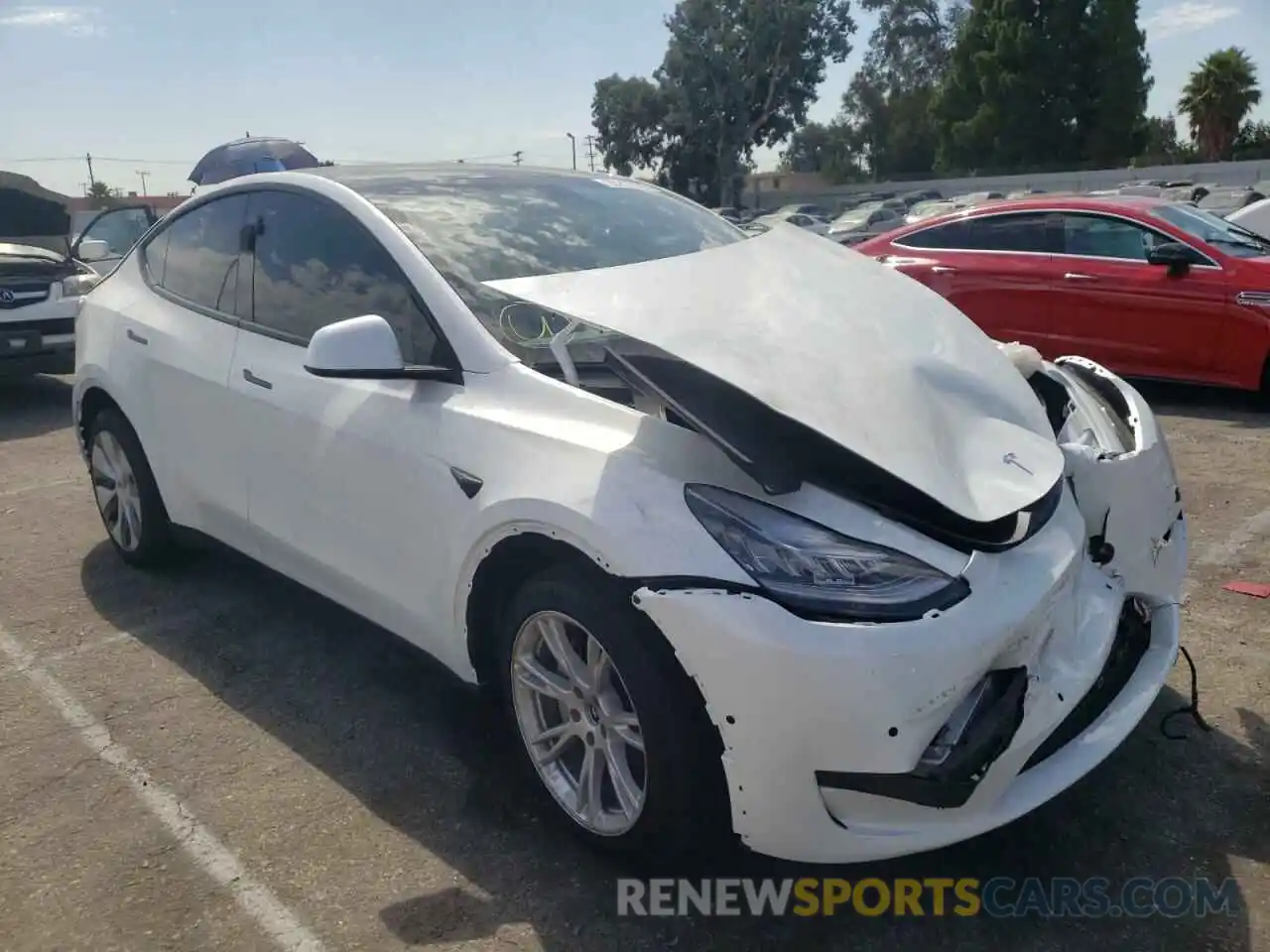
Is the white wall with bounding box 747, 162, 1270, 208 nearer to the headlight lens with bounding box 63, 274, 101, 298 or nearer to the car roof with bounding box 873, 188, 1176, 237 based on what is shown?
the car roof with bounding box 873, 188, 1176, 237

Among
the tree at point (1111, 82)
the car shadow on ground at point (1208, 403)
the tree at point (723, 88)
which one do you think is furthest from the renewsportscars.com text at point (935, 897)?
the tree at point (723, 88)

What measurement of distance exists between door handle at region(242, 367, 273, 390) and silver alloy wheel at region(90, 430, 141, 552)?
1088 mm

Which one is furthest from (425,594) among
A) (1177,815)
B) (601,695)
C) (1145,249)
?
(1145,249)

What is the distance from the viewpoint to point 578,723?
2.56 m

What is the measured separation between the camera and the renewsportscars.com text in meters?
2.43

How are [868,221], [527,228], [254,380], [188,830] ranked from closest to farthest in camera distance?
[188,830]
[527,228]
[254,380]
[868,221]

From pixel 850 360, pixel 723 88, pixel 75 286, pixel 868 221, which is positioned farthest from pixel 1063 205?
pixel 723 88

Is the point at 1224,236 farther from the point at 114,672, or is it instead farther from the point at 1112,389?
the point at 114,672

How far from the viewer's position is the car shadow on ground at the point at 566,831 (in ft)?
7.82

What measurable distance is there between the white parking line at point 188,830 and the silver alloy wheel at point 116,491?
0.78 meters

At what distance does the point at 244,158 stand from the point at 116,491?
8.16m

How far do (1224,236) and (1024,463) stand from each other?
605 cm

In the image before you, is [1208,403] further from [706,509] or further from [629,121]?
[629,121]

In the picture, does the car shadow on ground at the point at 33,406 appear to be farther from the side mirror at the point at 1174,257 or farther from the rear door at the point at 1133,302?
the side mirror at the point at 1174,257
